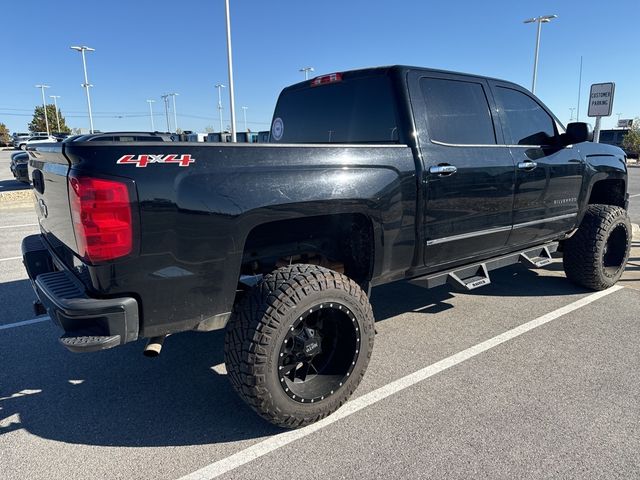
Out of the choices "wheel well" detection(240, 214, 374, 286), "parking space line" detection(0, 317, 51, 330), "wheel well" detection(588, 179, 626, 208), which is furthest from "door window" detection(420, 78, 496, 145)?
"parking space line" detection(0, 317, 51, 330)

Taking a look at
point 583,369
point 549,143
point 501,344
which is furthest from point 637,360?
point 549,143

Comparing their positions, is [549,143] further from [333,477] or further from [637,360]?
[333,477]

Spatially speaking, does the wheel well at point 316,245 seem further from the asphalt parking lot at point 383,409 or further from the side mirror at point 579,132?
the side mirror at point 579,132

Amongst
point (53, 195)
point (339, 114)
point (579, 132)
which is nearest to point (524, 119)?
point (579, 132)

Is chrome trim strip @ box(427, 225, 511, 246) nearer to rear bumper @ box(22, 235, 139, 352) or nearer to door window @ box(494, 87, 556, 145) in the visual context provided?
door window @ box(494, 87, 556, 145)

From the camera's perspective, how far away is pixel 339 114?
12.4 feet

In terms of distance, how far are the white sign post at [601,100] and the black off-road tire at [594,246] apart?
2971 millimetres

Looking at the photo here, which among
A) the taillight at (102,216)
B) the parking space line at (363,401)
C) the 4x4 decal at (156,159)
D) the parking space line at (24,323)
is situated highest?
the 4x4 decal at (156,159)

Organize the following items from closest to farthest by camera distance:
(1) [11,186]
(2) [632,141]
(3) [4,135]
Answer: (1) [11,186], (2) [632,141], (3) [4,135]

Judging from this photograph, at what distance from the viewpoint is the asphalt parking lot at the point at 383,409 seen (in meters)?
2.34

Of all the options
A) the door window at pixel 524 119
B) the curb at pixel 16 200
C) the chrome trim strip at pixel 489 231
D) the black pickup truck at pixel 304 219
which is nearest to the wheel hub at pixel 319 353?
the black pickup truck at pixel 304 219

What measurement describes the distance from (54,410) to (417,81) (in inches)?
124

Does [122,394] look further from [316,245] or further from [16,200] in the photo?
[16,200]

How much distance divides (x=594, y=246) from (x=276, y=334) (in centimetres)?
377
